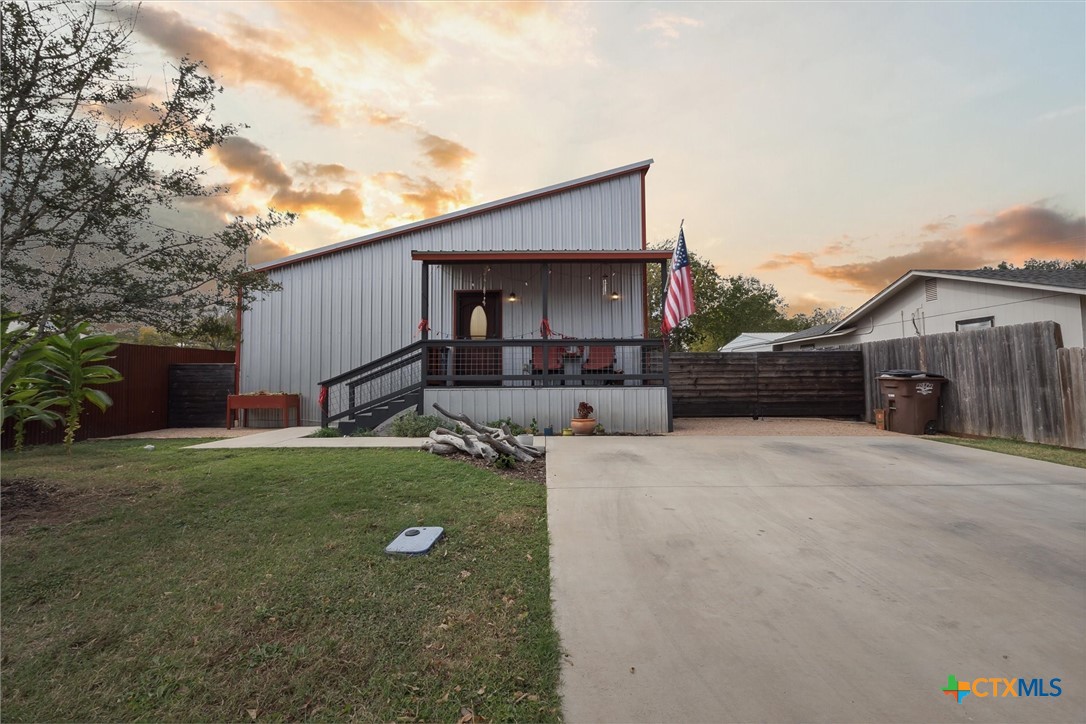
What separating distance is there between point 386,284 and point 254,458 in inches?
221

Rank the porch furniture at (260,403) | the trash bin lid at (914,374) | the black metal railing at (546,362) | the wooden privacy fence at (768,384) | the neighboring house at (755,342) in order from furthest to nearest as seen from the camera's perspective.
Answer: the neighboring house at (755,342) → the wooden privacy fence at (768,384) → the porch furniture at (260,403) → the black metal railing at (546,362) → the trash bin lid at (914,374)

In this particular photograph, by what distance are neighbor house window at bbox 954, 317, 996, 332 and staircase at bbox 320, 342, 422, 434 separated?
13211mm

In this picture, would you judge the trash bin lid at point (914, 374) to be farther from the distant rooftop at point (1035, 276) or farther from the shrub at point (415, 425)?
the shrub at point (415, 425)

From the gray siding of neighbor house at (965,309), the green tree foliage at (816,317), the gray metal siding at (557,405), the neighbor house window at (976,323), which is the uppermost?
the green tree foliage at (816,317)

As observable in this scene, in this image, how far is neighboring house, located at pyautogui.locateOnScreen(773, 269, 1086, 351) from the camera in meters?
9.06

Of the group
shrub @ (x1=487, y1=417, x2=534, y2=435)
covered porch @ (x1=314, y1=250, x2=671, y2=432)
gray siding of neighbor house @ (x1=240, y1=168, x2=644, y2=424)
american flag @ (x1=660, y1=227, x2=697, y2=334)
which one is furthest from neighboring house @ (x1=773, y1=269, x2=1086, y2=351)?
shrub @ (x1=487, y1=417, x2=534, y2=435)

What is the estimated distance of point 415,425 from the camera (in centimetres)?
772

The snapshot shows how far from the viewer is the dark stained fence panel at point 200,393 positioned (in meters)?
10.1

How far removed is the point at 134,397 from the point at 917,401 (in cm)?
1610

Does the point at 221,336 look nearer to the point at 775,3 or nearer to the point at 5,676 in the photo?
the point at 5,676

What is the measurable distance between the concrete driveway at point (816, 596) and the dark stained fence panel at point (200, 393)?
9.62 meters

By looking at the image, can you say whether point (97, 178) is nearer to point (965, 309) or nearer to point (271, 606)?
point (271, 606)

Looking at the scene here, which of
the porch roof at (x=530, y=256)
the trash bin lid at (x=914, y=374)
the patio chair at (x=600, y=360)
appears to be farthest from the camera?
the patio chair at (x=600, y=360)

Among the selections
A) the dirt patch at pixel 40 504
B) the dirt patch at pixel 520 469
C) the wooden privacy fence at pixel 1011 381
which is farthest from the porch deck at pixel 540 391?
the wooden privacy fence at pixel 1011 381
